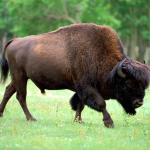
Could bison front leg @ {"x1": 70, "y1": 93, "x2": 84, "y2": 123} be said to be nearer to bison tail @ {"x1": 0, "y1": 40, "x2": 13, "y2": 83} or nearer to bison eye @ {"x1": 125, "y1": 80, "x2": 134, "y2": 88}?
bison eye @ {"x1": 125, "y1": 80, "x2": 134, "y2": 88}

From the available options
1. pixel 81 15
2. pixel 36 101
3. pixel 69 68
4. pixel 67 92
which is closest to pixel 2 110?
pixel 69 68

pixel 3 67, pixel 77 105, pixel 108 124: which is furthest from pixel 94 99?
pixel 3 67

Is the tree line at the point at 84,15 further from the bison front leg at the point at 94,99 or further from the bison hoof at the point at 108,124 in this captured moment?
the bison hoof at the point at 108,124

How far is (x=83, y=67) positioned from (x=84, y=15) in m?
52.0

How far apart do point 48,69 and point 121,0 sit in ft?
167

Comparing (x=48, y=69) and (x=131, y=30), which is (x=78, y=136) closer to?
(x=48, y=69)

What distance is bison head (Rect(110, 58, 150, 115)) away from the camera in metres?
14.0

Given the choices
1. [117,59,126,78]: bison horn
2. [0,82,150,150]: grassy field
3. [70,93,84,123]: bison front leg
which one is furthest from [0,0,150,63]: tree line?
[117,59,126,78]: bison horn

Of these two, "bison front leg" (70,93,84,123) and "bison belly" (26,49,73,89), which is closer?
"bison belly" (26,49,73,89)

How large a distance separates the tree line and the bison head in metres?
46.3

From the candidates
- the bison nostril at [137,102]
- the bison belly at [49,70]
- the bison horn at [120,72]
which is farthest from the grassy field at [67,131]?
the bison horn at [120,72]

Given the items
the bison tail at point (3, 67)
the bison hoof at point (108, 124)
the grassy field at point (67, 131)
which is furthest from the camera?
the bison tail at point (3, 67)

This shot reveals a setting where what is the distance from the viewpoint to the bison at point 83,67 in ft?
47.1

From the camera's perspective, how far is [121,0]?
6562cm
